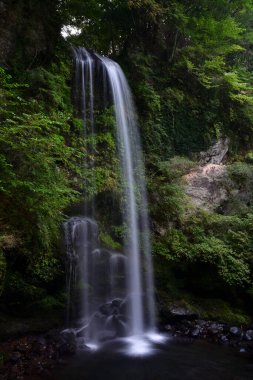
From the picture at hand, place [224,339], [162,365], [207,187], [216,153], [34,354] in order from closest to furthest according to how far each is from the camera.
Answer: [34,354]
[162,365]
[224,339]
[207,187]
[216,153]

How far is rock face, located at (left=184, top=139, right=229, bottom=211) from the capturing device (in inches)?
452

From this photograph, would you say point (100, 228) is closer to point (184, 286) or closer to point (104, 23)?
point (184, 286)

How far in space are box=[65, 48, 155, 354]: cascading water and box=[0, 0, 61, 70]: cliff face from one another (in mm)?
1431

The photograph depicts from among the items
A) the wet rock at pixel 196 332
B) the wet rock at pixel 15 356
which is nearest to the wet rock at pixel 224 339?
the wet rock at pixel 196 332

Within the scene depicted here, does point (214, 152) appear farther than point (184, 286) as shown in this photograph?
Yes

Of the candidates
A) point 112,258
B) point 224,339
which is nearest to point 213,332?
point 224,339

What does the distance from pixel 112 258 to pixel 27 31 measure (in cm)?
653

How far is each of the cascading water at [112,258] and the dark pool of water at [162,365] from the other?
0.83m

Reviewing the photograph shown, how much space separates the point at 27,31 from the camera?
916 cm

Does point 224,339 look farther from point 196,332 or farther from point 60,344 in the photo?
point 60,344

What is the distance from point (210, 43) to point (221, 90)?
2085 millimetres

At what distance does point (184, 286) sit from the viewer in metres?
9.54

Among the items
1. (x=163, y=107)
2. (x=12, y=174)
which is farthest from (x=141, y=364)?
(x=163, y=107)

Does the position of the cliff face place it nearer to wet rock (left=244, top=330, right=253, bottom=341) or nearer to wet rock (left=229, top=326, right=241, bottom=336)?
wet rock (left=229, top=326, right=241, bottom=336)
